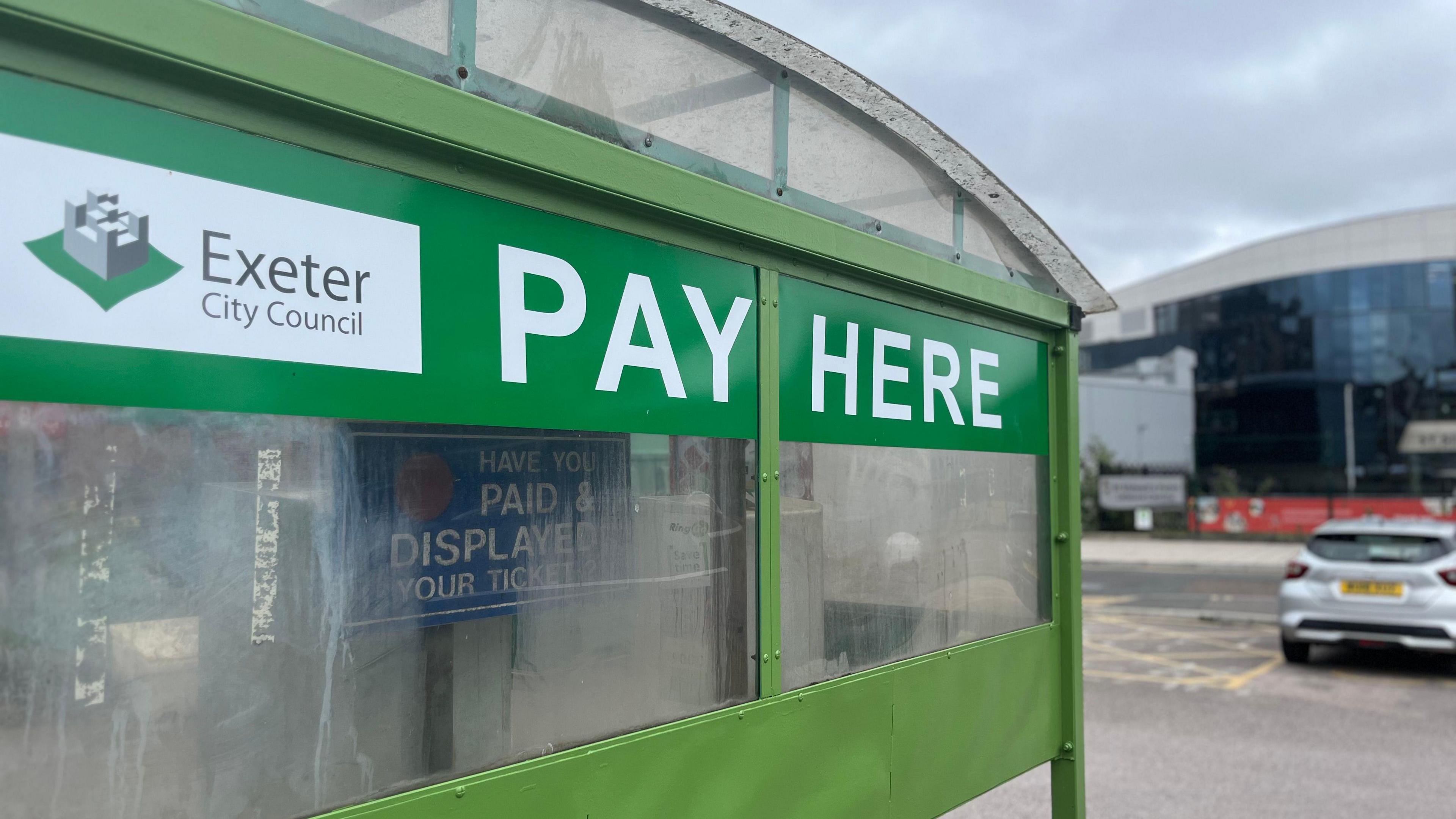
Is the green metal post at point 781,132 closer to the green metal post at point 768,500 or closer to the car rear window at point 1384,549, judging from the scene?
the green metal post at point 768,500

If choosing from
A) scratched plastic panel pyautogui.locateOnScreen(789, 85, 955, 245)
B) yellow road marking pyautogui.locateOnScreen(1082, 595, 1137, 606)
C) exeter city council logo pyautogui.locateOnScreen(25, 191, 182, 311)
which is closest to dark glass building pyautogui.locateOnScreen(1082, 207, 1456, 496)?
yellow road marking pyautogui.locateOnScreen(1082, 595, 1137, 606)

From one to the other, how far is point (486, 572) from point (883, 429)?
4.38ft

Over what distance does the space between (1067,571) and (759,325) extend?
189 centimetres

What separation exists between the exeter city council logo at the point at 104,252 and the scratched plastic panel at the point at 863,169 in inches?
60.4

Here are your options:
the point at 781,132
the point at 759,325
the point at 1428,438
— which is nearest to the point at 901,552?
the point at 759,325

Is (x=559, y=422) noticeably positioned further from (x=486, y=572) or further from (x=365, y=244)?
(x=365, y=244)

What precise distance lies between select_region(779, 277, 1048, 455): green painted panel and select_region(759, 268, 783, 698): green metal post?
50mm

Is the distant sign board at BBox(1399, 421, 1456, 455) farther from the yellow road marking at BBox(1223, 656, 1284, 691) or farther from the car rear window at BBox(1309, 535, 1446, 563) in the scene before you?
the car rear window at BBox(1309, 535, 1446, 563)

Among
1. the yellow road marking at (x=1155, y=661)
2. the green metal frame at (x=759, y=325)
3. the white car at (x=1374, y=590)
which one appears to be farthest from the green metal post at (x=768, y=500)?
the white car at (x=1374, y=590)

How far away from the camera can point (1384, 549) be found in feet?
29.9

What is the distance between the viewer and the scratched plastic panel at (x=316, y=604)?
1.27 metres

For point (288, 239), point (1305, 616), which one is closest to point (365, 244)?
point (288, 239)

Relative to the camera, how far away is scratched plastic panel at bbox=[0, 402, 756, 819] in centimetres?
127

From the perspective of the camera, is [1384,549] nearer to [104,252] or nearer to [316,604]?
[316,604]
